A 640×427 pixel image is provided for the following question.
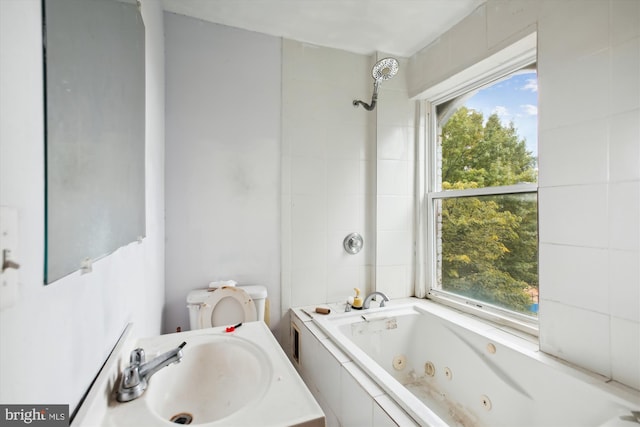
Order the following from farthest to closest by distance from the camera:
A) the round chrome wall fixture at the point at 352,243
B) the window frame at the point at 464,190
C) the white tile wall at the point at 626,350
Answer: the round chrome wall fixture at the point at 352,243 < the window frame at the point at 464,190 < the white tile wall at the point at 626,350

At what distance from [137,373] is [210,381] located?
1.05 feet

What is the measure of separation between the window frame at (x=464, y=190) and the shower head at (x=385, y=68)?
1.73 feet

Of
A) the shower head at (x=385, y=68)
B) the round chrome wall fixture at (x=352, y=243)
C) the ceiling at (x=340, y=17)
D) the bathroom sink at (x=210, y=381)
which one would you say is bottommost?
the bathroom sink at (x=210, y=381)

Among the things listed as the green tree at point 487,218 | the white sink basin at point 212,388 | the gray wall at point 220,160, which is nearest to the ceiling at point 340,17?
the gray wall at point 220,160

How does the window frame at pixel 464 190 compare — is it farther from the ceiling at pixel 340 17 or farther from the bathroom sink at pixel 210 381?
the bathroom sink at pixel 210 381

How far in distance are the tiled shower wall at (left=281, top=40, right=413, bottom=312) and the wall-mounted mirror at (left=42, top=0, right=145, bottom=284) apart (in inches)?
50.1

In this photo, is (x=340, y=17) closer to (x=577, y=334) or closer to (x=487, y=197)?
(x=487, y=197)

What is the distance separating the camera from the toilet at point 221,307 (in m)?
1.63

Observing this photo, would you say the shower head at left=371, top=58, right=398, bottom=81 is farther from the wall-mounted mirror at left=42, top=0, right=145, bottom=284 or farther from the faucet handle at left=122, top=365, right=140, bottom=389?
the faucet handle at left=122, top=365, right=140, bottom=389

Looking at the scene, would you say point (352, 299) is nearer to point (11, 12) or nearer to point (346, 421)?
point (346, 421)

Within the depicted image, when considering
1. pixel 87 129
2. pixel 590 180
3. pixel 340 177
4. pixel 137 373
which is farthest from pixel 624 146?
pixel 137 373

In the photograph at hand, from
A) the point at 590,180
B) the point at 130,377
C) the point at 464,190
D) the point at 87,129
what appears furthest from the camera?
the point at 464,190

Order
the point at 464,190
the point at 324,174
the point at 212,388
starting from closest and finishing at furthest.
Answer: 1. the point at 212,388
2. the point at 464,190
3. the point at 324,174

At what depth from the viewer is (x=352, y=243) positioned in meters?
2.18
